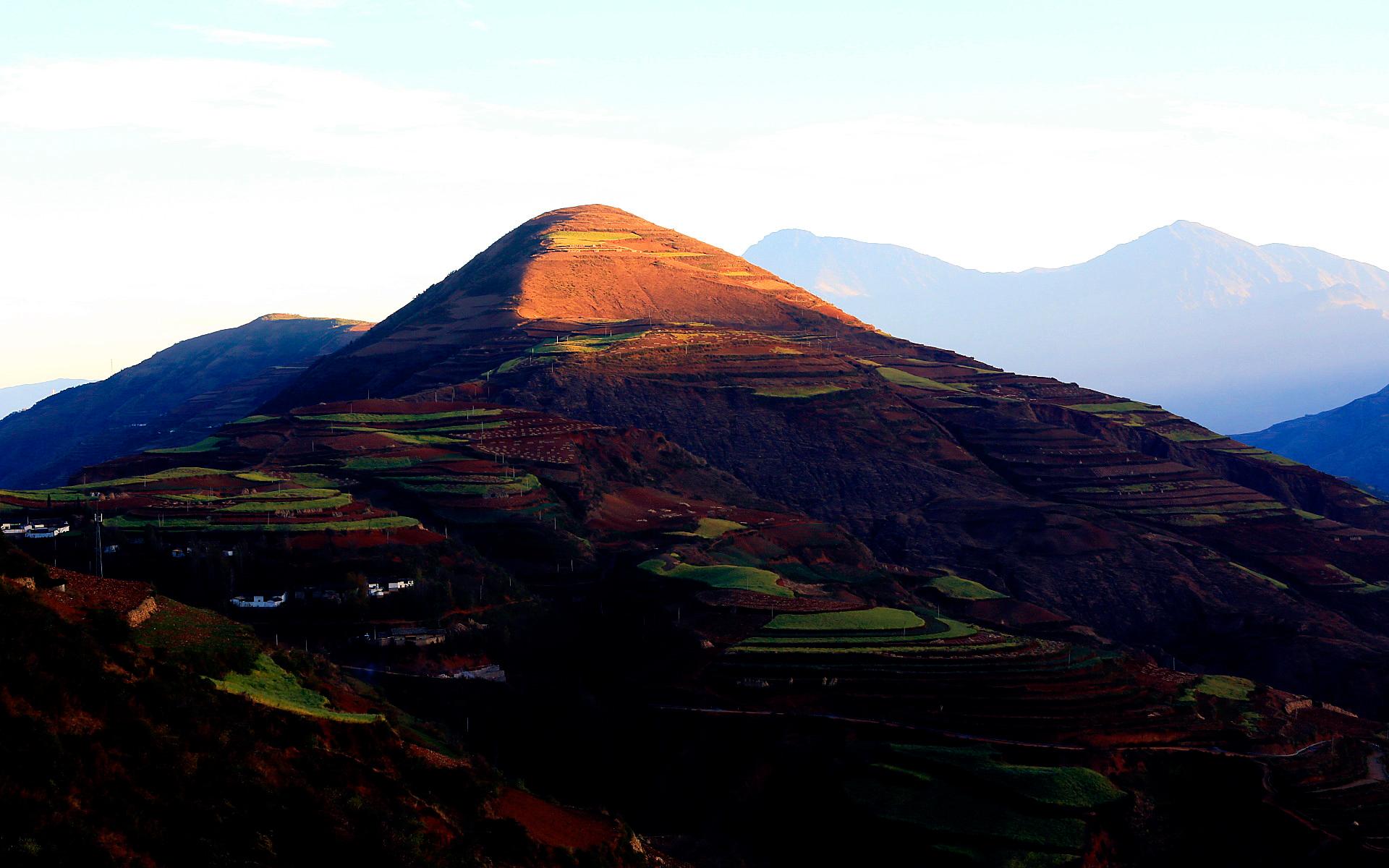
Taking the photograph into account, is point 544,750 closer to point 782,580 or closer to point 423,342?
point 782,580

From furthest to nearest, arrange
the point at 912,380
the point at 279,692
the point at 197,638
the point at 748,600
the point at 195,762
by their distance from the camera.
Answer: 1. the point at 912,380
2. the point at 748,600
3. the point at 197,638
4. the point at 279,692
5. the point at 195,762

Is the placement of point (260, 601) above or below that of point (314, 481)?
below

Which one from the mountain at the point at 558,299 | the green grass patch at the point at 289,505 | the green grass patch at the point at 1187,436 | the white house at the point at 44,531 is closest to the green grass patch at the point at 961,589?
the green grass patch at the point at 289,505

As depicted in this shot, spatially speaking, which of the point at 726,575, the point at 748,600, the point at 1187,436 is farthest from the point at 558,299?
the point at 748,600

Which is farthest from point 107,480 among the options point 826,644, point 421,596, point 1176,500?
point 1176,500

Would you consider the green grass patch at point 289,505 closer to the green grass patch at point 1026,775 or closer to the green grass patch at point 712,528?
the green grass patch at point 712,528

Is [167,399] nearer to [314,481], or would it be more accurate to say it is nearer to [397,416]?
[397,416]

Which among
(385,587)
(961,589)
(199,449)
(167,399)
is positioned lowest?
(961,589)

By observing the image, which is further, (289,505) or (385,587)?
(289,505)
